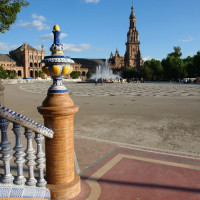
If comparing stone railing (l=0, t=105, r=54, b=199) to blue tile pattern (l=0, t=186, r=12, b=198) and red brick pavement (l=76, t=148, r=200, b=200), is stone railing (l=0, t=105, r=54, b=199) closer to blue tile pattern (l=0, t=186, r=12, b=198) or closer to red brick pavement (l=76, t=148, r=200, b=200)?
blue tile pattern (l=0, t=186, r=12, b=198)

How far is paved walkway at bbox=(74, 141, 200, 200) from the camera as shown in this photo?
3.68m

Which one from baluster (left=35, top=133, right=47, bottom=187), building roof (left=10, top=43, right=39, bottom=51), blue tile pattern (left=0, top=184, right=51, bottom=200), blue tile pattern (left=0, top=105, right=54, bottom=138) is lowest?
blue tile pattern (left=0, top=184, right=51, bottom=200)

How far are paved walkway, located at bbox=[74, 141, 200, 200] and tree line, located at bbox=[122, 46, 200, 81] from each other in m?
63.8

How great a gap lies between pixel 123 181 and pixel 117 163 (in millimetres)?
862

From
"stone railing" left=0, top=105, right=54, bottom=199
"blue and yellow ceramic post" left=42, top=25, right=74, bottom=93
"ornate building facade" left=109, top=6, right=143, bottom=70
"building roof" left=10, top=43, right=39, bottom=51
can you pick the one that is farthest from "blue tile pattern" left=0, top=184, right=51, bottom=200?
"ornate building facade" left=109, top=6, right=143, bottom=70

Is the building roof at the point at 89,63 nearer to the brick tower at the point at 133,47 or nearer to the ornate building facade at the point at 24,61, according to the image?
the brick tower at the point at 133,47

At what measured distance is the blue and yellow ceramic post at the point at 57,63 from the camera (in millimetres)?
3164

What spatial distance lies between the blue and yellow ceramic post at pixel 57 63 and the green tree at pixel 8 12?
9.40m

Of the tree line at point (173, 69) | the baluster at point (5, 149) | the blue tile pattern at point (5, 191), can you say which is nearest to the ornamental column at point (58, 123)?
the baluster at point (5, 149)

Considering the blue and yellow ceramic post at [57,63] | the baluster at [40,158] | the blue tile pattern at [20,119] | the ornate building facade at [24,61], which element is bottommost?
the baluster at [40,158]

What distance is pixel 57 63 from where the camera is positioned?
316 centimetres

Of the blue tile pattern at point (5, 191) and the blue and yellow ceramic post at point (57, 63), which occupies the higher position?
the blue and yellow ceramic post at point (57, 63)

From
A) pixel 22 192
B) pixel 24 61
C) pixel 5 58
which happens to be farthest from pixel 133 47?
pixel 22 192

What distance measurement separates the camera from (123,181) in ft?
13.5
